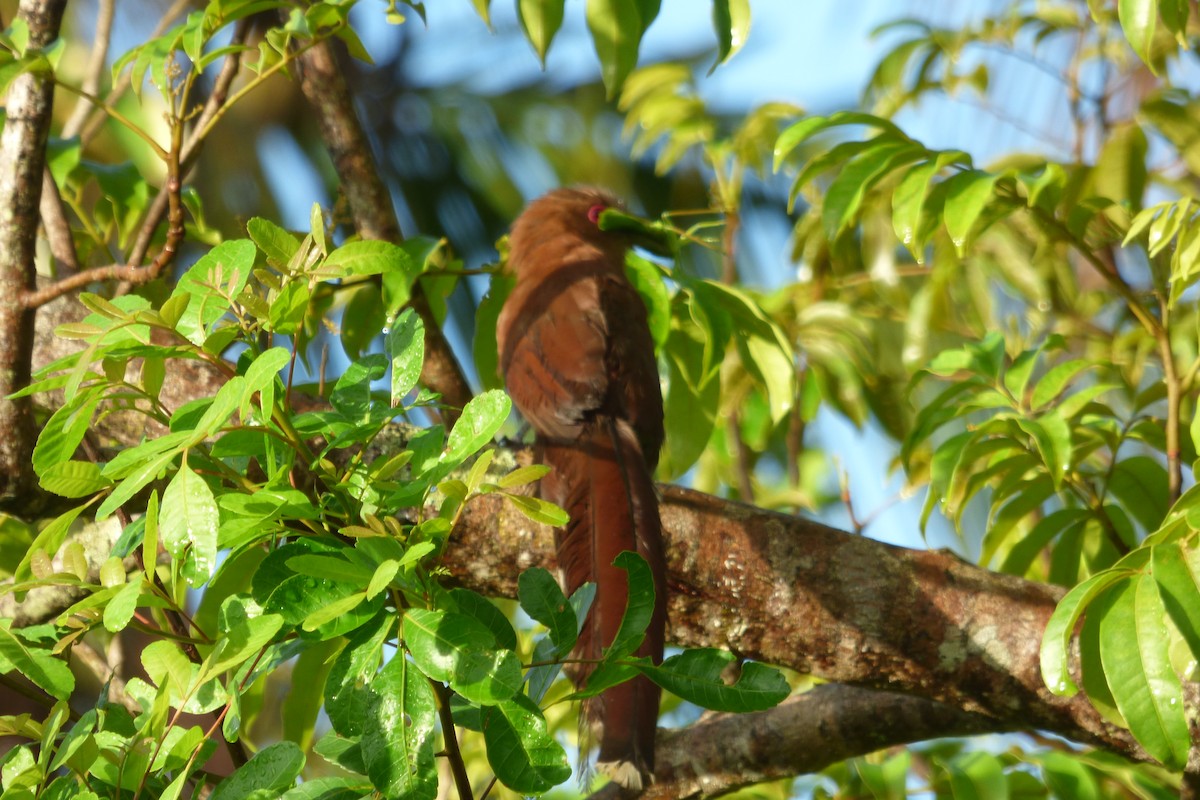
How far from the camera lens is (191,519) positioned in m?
1.15

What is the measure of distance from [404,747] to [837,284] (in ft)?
8.89

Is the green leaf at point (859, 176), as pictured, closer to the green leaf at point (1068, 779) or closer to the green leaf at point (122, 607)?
the green leaf at point (1068, 779)

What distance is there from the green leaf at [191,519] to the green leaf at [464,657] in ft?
0.75

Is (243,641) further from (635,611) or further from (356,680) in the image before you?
(635,611)

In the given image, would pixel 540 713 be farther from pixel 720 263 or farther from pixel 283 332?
pixel 720 263

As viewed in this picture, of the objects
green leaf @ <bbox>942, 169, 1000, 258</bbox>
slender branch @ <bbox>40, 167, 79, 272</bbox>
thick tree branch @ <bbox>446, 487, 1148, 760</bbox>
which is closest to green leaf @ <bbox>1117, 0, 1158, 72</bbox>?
green leaf @ <bbox>942, 169, 1000, 258</bbox>

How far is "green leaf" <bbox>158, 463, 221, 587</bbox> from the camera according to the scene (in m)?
1.14

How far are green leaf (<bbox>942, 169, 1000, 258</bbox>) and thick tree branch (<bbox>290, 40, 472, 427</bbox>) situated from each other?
122cm

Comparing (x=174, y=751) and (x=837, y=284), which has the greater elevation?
(x=174, y=751)

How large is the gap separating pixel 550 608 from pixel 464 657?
0.52ft

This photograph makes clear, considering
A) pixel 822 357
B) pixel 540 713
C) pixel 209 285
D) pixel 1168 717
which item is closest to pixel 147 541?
pixel 209 285

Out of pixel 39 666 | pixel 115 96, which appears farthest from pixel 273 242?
pixel 115 96

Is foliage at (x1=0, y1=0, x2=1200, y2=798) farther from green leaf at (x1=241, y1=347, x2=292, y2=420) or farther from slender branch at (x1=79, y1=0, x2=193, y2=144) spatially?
slender branch at (x1=79, y1=0, x2=193, y2=144)

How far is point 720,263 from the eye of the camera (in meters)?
12.1
